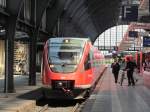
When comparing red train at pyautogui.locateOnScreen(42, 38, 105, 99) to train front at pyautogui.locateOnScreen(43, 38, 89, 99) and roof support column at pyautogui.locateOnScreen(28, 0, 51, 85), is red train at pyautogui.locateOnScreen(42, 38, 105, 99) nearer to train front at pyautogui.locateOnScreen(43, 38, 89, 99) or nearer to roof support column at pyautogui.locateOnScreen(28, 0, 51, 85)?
train front at pyautogui.locateOnScreen(43, 38, 89, 99)

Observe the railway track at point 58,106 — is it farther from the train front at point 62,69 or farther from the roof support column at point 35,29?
the roof support column at point 35,29

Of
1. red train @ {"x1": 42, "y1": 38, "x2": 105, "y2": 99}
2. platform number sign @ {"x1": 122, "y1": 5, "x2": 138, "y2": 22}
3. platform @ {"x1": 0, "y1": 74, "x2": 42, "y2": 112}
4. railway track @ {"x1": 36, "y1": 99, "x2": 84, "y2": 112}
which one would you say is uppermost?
platform number sign @ {"x1": 122, "y1": 5, "x2": 138, "y2": 22}

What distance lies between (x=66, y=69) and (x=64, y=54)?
2.64 feet

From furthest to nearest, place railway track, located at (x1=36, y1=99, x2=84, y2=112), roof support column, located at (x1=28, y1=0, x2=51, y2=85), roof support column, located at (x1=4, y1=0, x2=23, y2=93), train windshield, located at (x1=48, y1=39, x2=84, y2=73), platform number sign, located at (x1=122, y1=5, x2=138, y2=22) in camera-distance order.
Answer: platform number sign, located at (x1=122, y1=5, x2=138, y2=22)
roof support column, located at (x1=28, y1=0, x2=51, y2=85)
roof support column, located at (x1=4, y1=0, x2=23, y2=93)
train windshield, located at (x1=48, y1=39, x2=84, y2=73)
railway track, located at (x1=36, y1=99, x2=84, y2=112)

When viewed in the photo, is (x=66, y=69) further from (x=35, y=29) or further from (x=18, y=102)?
(x=35, y=29)

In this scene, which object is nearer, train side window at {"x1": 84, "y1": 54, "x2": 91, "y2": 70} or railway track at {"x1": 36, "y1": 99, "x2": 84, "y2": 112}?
railway track at {"x1": 36, "y1": 99, "x2": 84, "y2": 112}

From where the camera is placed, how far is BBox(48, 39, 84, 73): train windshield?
936 inches

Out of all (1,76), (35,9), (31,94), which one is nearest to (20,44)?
(1,76)

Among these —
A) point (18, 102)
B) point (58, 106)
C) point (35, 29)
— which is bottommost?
point (58, 106)

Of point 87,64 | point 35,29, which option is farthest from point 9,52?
point 35,29

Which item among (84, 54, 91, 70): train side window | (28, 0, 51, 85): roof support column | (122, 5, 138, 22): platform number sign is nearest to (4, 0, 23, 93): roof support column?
(84, 54, 91, 70): train side window

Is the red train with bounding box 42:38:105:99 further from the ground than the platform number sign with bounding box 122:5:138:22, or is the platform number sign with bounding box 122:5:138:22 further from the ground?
the platform number sign with bounding box 122:5:138:22

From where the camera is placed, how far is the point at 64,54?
24203mm

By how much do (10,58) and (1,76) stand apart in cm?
1917
